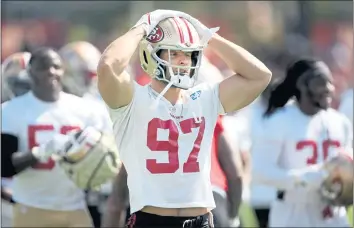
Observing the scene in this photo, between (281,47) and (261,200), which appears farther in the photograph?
(281,47)

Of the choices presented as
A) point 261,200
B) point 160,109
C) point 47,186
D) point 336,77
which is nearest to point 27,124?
point 47,186

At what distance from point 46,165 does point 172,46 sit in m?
2.62

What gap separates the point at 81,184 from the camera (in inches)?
293

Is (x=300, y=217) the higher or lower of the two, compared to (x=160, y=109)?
lower

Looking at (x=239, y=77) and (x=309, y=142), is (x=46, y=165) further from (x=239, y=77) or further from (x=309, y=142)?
(x=239, y=77)

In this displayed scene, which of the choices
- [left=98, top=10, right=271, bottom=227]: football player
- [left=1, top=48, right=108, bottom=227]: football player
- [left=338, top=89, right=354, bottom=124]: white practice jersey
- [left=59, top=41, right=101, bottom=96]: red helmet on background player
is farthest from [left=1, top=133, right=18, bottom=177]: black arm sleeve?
[left=338, top=89, right=354, bottom=124]: white practice jersey

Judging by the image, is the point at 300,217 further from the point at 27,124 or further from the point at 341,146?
the point at 27,124

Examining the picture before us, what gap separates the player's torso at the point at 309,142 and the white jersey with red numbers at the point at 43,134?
1.23m

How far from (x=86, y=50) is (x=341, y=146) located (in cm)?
332

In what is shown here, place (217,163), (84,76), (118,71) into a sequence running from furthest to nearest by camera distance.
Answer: (84,76) < (217,163) < (118,71)

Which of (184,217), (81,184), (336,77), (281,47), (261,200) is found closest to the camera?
(184,217)

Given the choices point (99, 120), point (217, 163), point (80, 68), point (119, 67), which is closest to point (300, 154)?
point (217, 163)

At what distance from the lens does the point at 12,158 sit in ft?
24.4

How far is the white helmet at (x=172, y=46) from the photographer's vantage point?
516 cm
